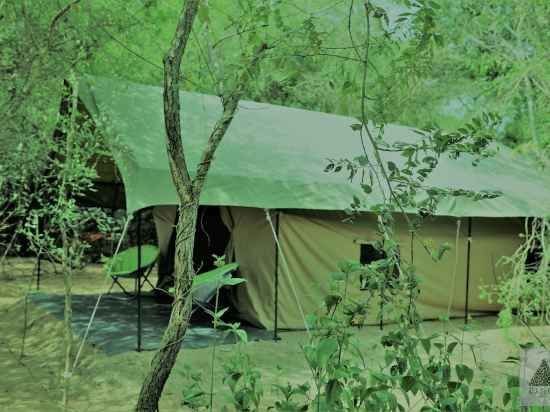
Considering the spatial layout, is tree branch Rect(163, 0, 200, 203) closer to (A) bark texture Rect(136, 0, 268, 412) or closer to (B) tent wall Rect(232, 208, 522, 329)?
(A) bark texture Rect(136, 0, 268, 412)

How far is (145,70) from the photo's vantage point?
1062 centimetres

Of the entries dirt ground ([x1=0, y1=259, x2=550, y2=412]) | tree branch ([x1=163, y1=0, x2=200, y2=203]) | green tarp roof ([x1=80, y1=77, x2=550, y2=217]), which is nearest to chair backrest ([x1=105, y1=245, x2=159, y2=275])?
dirt ground ([x1=0, y1=259, x2=550, y2=412])

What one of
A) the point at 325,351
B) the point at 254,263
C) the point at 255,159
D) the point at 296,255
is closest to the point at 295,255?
the point at 296,255

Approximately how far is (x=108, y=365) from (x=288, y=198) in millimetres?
2117

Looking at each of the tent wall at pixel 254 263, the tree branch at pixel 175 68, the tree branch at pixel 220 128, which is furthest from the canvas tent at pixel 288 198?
the tree branch at pixel 175 68

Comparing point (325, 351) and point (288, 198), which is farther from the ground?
point (288, 198)

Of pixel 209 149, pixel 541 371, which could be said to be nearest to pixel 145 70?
pixel 209 149

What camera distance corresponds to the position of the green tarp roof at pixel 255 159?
546cm

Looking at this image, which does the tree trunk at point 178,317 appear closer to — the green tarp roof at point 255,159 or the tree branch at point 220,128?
the tree branch at point 220,128

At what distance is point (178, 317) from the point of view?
2533 millimetres

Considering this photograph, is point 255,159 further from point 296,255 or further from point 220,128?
point 220,128

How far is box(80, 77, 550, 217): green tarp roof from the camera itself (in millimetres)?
5457

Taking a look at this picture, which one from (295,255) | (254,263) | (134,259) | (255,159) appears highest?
(255,159)

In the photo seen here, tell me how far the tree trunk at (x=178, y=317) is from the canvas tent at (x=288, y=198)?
2619 mm
